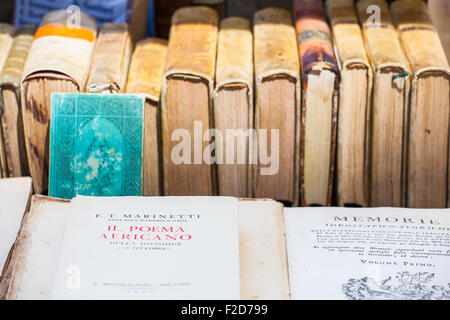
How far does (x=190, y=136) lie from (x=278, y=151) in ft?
0.58

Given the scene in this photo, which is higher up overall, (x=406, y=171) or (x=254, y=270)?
(x=406, y=171)

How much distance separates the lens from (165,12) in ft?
5.17

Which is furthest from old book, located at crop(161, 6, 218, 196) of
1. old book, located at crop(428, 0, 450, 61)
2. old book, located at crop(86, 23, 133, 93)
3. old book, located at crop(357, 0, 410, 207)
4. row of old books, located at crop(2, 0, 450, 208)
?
old book, located at crop(428, 0, 450, 61)

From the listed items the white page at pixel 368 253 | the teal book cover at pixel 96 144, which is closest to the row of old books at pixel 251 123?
the teal book cover at pixel 96 144

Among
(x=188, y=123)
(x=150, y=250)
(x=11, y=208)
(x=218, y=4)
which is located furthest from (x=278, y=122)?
(x=218, y=4)

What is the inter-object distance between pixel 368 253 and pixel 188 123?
0.44 meters

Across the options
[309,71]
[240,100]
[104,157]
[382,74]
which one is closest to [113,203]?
[104,157]

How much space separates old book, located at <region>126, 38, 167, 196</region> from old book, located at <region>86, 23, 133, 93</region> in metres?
0.03

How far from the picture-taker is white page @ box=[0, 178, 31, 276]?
89cm

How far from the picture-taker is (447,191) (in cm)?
110

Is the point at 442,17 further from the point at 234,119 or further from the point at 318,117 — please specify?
the point at 234,119

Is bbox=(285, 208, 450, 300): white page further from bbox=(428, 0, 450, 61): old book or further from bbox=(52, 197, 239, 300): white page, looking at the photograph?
bbox=(428, 0, 450, 61): old book

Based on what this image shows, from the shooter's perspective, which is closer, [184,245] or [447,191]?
[184,245]
